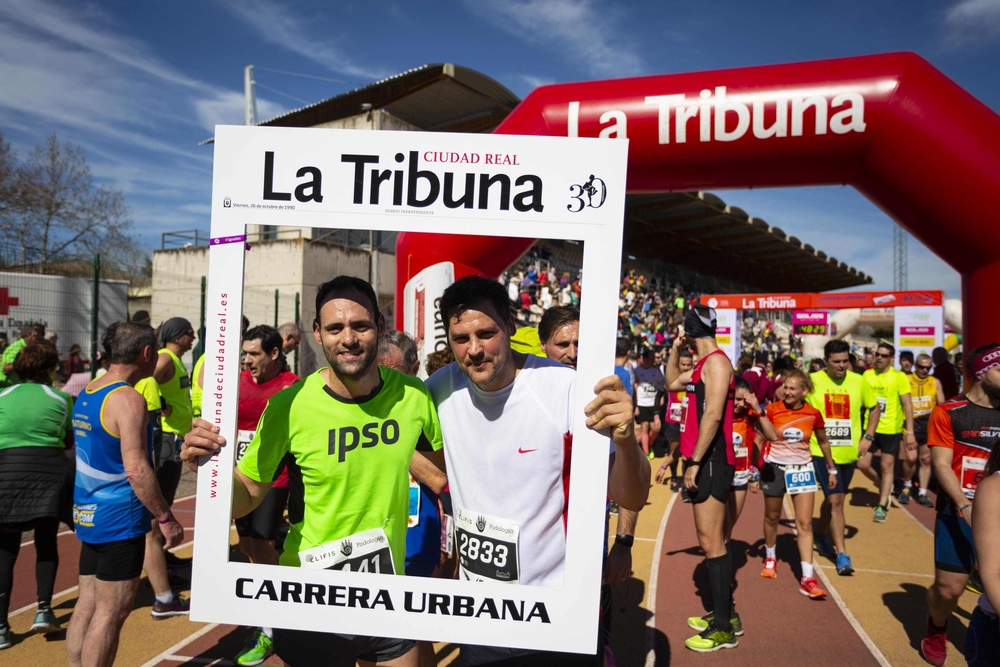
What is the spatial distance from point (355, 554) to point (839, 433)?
5.33 meters

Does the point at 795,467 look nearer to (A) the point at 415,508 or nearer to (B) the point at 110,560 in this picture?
(A) the point at 415,508

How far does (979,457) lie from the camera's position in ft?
11.5

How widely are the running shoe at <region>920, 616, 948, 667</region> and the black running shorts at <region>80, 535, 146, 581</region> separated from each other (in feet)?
15.2

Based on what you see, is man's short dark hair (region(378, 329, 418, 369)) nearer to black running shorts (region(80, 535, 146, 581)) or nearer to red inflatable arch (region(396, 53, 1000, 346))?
red inflatable arch (region(396, 53, 1000, 346))

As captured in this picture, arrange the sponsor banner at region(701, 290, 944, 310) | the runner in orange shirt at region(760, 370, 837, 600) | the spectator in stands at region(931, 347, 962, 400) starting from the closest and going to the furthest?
the runner in orange shirt at region(760, 370, 837, 600)
the spectator in stands at region(931, 347, 962, 400)
the sponsor banner at region(701, 290, 944, 310)

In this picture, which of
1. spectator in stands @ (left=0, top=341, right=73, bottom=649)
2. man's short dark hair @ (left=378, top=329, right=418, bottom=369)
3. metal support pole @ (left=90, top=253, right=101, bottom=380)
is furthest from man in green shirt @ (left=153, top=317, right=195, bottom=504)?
metal support pole @ (left=90, top=253, right=101, bottom=380)

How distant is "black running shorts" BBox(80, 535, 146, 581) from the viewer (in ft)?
9.97

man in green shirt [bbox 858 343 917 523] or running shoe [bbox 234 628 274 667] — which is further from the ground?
man in green shirt [bbox 858 343 917 523]

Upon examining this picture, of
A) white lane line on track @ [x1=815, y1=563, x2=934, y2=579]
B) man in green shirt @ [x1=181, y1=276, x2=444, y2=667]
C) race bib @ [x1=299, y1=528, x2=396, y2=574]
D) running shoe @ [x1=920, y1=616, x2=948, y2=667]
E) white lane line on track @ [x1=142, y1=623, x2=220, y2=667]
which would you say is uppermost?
man in green shirt @ [x1=181, y1=276, x2=444, y2=667]

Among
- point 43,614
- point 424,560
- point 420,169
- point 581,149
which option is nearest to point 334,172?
point 420,169

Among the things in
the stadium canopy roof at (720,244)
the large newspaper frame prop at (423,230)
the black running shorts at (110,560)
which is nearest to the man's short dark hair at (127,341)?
the black running shorts at (110,560)

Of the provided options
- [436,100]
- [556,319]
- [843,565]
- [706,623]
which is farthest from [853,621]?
[436,100]

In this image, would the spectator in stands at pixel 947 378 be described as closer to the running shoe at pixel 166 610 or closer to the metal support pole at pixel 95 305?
the running shoe at pixel 166 610

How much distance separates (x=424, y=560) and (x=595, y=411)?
1581 millimetres
